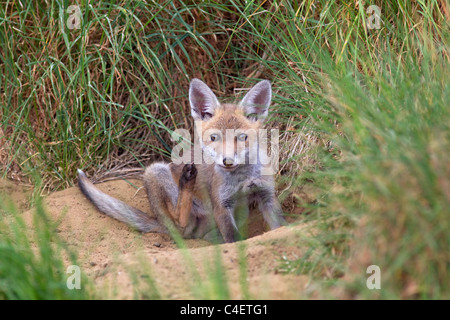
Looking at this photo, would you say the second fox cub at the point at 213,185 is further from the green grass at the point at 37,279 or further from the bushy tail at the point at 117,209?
the green grass at the point at 37,279

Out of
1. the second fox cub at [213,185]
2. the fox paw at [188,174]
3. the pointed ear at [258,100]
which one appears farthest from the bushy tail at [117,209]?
the pointed ear at [258,100]

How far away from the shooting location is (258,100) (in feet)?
13.4

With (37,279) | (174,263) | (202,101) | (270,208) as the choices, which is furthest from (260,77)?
(37,279)

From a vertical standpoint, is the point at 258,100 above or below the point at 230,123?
above

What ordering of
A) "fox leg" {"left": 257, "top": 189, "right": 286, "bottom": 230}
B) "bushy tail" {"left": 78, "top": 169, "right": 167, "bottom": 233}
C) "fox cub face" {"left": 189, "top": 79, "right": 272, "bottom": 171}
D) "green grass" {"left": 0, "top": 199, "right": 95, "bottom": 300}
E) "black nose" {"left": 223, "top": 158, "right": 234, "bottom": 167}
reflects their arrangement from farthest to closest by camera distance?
"bushy tail" {"left": 78, "top": 169, "right": 167, "bottom": 233} → "fox leg" {"left": 257, "top": 189, "right": 286, "bottom": 230} → "fox cub face" {"left": 189, "top": 79, "right": 272, "bottom": 171} → "black nose" {"left": 223, "top": 158, "right": 234, "bottom": 167} → "green grass" {"left": 0, "top": 199, "right": 95, "bottom": 300}

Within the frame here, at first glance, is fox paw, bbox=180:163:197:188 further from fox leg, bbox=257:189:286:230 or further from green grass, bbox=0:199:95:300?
green grass, bbox=0:199:95:300

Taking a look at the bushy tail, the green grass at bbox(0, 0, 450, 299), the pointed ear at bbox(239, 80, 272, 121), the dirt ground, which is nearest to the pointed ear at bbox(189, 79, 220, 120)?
the pointed ear at bbox(239, 80, 272, 121)

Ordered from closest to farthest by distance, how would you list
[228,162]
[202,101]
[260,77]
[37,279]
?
[37,279]
[228,162]
[202,101]
[260,77]

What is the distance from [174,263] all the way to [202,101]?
182cm

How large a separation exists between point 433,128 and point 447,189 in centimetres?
37

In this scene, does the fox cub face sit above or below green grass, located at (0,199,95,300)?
above

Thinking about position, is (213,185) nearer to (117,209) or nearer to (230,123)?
(230,123)

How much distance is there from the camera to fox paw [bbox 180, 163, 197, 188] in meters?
4.14
